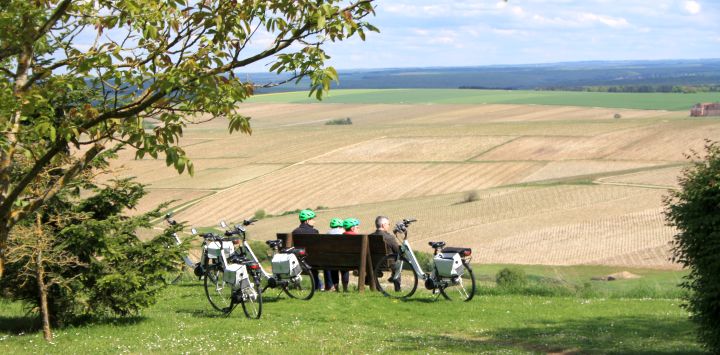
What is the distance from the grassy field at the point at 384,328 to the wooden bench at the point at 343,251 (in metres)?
0.73

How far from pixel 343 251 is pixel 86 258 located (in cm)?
538

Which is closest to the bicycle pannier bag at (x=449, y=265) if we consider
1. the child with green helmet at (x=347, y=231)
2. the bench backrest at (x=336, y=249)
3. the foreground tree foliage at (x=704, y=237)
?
the bench backrest at (x=336, y=249)

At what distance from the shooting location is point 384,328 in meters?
13.5

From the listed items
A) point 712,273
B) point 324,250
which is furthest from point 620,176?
point 712,273

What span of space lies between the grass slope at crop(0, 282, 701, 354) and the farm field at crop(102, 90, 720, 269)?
19.3 meters

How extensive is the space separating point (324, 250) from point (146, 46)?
31.3 feet

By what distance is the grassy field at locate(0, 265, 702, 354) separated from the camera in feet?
37.6

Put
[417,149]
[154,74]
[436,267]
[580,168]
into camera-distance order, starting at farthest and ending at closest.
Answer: [417,149]
[580,168]
[436,267]
[154,74]

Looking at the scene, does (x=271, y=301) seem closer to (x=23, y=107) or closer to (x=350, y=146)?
(x=23, y=107)

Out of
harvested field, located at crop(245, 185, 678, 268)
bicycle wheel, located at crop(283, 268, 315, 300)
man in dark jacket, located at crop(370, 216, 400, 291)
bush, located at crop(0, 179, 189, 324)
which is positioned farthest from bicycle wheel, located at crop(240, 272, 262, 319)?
harvested field, located at crop(245, 185, 678, 268)

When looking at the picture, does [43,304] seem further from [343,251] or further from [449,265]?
[449,265]

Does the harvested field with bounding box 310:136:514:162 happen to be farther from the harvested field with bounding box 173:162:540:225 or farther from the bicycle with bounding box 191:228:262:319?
the bicycle with bounding box 191:228:262:319

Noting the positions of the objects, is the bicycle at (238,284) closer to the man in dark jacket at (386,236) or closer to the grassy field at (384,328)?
the grassy field at (384,328)

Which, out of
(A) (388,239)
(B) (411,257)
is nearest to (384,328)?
(B) (411,257)
